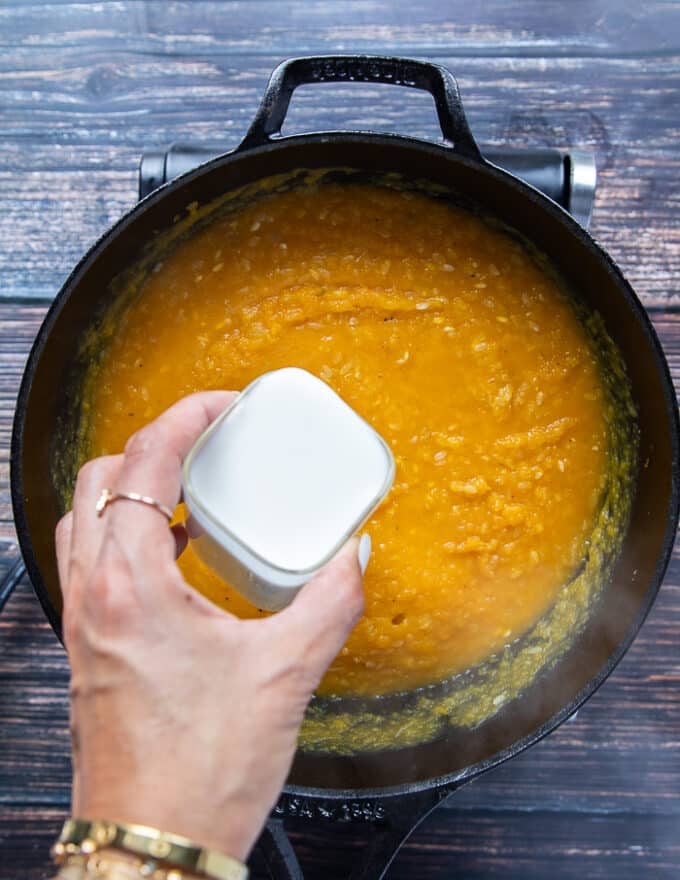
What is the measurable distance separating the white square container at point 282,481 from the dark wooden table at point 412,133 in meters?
0.64

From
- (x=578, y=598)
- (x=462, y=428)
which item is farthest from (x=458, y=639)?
(x=462, y=428)

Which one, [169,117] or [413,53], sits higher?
[413,53]

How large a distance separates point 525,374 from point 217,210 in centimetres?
52

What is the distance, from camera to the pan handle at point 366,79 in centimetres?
100

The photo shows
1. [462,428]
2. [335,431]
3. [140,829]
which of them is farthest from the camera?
[462,428]

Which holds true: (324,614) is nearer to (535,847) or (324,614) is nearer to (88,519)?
(88,519)

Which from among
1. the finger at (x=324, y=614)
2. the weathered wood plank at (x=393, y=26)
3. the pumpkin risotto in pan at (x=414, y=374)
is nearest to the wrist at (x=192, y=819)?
the finger at (x=324, y=614)

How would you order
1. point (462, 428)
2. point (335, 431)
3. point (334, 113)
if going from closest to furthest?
point (335, 431) → point (462, 428) → point (334, 113)

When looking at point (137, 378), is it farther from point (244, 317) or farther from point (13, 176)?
point (13, 176)

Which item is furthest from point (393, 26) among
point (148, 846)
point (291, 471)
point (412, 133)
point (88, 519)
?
point (148, 846)

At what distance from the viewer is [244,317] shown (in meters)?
1.21

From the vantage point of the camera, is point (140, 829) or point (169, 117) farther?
point (169, 117)

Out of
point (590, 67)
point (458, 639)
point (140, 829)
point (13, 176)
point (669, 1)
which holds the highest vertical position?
point (669, 1)

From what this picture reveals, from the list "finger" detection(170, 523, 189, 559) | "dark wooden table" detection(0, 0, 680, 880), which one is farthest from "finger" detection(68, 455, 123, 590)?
"dark wooden table" detection(0, 0, 680, 880)
